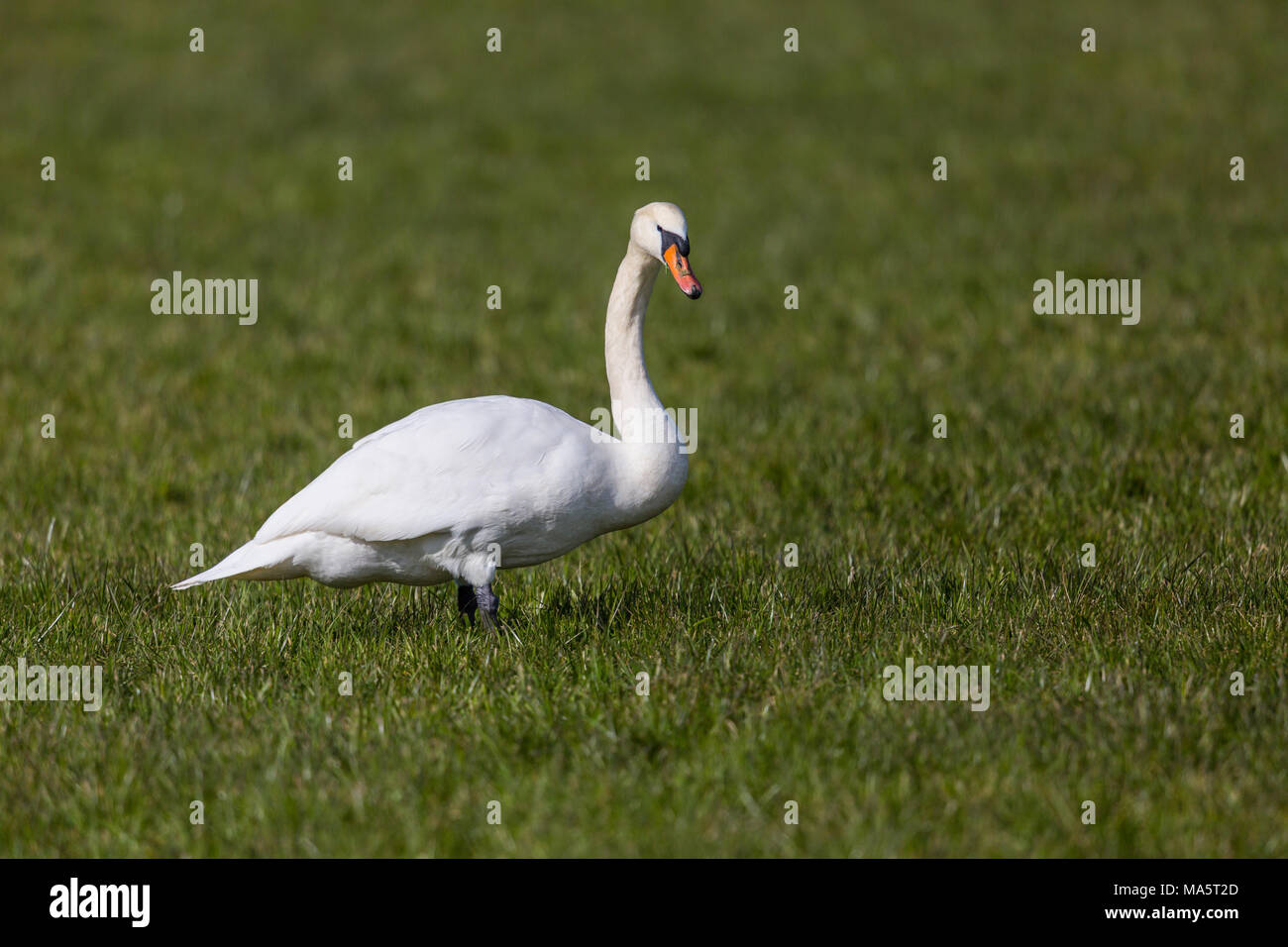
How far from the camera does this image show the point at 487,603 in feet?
17.0

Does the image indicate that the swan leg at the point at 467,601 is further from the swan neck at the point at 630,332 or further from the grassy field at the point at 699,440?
the swan neck at the point at 630,332

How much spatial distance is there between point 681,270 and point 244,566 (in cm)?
191

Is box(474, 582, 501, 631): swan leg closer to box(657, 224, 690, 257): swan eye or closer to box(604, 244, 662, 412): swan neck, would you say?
box(604, 244, 662, 412): swan neck

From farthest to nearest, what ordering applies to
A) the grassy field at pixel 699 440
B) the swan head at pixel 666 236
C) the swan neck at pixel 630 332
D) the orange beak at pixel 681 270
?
1. the swan neck at pixel 630 332
2. the swan head at pixel 666 236
3. the orange beak at pixel 681 270
4. the grassy field at pixel 699 440

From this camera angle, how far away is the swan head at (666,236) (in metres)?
4.94

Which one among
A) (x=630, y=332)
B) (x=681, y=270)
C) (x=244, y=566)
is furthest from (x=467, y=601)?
(x=681, y=270)

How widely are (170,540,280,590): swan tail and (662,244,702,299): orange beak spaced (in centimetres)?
174

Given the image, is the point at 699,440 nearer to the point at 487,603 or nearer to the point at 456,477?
the point at 487,603

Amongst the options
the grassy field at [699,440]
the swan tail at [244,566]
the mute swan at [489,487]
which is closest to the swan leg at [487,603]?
the mute swan at [489,487]

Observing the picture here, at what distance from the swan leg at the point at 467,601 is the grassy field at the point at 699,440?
17 centimetres

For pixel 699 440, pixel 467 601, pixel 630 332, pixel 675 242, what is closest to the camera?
pixel 675 242

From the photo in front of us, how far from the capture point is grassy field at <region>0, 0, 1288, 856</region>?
4.33 m

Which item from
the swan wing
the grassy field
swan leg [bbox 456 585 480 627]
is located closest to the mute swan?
the swan wing
